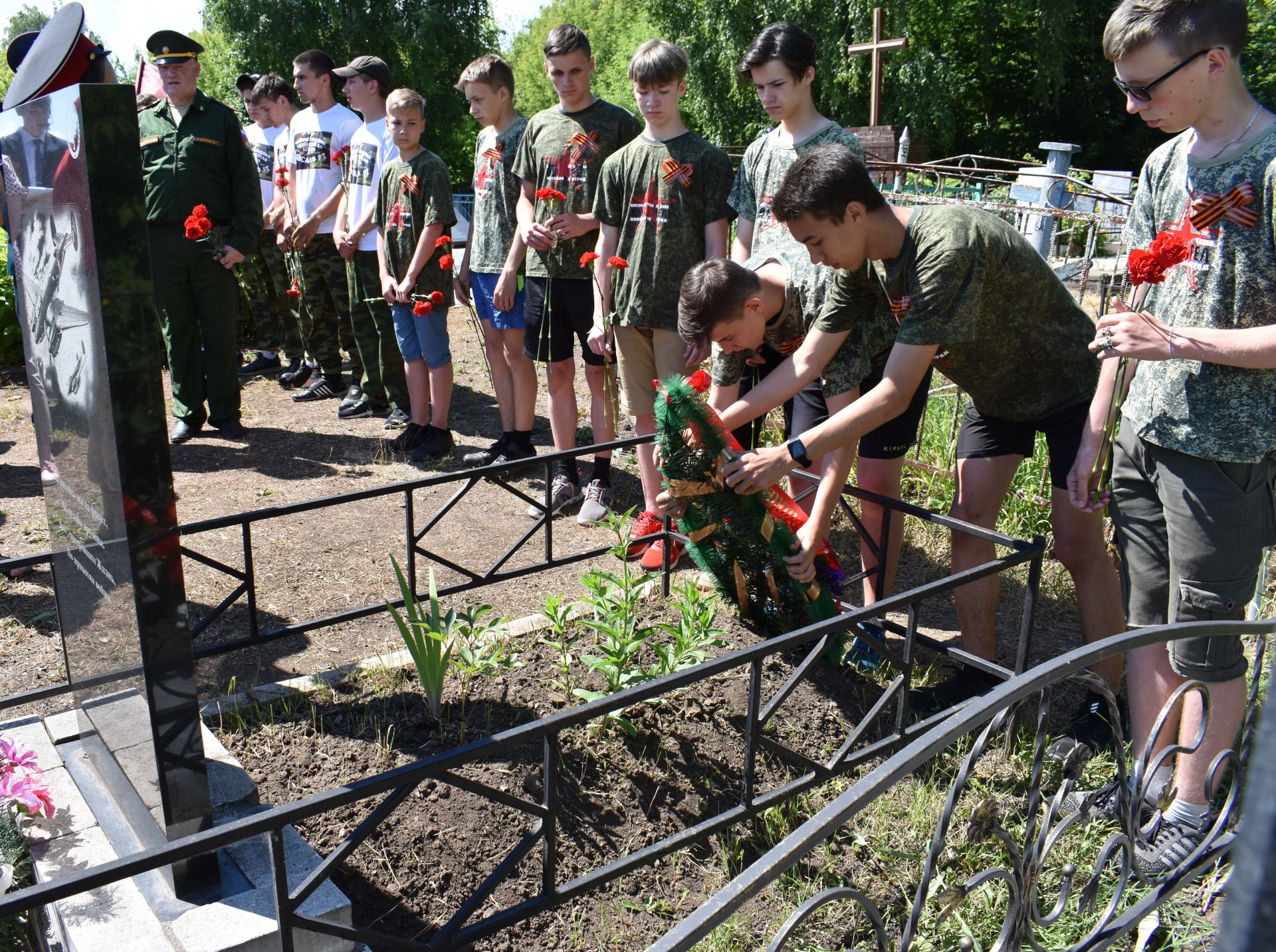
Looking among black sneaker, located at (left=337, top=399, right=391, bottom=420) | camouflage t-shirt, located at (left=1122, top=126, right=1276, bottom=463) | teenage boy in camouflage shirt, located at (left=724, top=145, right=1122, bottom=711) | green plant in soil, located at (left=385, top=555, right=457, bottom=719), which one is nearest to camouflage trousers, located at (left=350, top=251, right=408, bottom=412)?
black sneaker, located at (left=337, top=399, right=391, bottom=420)

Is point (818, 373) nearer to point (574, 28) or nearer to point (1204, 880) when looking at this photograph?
point (1204, 880)

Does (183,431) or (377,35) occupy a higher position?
(377,35)

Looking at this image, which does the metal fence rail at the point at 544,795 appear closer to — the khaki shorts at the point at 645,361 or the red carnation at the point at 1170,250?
the red carnation at the point at 1170,250

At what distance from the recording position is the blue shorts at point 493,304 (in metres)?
5.33

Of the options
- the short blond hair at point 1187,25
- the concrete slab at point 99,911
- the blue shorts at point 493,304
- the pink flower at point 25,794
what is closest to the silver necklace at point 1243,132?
the short blond hair at point 1187,25

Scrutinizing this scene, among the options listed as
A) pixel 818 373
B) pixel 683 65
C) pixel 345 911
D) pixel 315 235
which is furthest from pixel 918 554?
pixel 315 235

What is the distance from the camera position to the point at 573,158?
477 cm

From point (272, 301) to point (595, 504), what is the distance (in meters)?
4.80

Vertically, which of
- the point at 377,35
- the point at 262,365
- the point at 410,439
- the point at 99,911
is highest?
the point at 377,35

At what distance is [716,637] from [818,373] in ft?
2.92

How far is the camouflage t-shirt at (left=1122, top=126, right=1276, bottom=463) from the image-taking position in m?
2.22

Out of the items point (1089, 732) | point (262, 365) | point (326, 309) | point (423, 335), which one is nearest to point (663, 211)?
point (423, 335)

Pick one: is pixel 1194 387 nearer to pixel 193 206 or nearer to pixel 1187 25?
pixel 1187 25

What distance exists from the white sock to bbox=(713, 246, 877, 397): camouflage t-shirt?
1.51m
